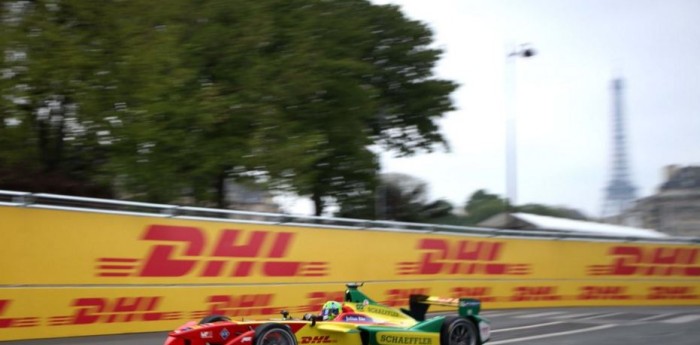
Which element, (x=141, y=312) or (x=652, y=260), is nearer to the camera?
(x=141, y=312)

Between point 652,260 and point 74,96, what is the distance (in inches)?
695

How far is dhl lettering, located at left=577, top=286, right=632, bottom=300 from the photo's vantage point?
23.8m

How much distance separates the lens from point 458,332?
427 inches

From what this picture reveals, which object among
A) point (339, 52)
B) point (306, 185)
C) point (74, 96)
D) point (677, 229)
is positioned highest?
point (339, 52)

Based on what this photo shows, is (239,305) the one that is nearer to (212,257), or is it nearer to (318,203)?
(212,257)

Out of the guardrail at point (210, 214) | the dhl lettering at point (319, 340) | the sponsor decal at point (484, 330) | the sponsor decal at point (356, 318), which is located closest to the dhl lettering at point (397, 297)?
the guardrail at point (210, 214)

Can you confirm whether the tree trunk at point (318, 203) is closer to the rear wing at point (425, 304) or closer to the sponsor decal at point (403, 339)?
the rear wing at point (425, 304)

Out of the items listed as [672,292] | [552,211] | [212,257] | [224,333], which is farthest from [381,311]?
[552,211]

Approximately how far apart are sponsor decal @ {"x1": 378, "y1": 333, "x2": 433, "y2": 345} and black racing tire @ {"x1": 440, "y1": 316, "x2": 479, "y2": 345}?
267 millimetres

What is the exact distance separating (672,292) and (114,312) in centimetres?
1878

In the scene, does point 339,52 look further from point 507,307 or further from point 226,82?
point 507,307

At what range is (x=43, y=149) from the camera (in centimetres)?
2036

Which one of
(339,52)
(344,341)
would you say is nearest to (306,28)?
(339,52)

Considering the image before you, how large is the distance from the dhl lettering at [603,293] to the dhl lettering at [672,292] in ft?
3.49
